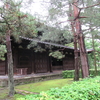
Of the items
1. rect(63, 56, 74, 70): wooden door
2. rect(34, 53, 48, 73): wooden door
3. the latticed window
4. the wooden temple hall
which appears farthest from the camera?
rect(63, 56, 74, 70): wooden door

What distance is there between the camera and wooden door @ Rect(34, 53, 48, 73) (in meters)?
11.5

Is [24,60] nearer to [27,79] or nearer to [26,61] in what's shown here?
[26,61]

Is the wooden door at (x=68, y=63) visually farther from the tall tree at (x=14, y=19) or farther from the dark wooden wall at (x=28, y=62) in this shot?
the tall tree at (x=14, y=19)

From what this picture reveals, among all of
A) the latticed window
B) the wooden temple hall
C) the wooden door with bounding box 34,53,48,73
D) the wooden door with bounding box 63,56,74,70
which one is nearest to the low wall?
the wooden temple hall

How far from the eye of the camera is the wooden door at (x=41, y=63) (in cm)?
1147

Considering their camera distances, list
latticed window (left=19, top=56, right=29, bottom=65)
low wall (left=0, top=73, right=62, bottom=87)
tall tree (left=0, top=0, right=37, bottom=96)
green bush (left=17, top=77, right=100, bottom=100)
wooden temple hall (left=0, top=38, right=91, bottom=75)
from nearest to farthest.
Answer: green bush (left=17, top=77, right=100, bottom=100) < tall tree (left=0, top=0, right=37, bottom=96) < low wall (left=0, top=73, right=62, bottom=87) < wooden temple hall (left=0, top=38, right=91, bottom=75) < latticed window (left=19, top=56, right=29, bottom=65)

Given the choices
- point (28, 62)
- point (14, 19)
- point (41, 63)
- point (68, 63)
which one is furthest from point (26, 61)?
point (14, 19)

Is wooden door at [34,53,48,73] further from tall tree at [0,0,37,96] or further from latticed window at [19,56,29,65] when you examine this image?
tall tree at [0,0,37,96]

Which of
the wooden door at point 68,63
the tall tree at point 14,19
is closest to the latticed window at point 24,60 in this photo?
the wooden door at point 68,63

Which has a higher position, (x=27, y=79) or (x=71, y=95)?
(x=71, y=95)

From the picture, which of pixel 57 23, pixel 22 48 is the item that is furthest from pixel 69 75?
pixel 57 23

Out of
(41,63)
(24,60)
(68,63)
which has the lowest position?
(68,63)

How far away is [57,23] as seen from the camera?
7.54 metres

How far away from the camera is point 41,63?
11828mm
